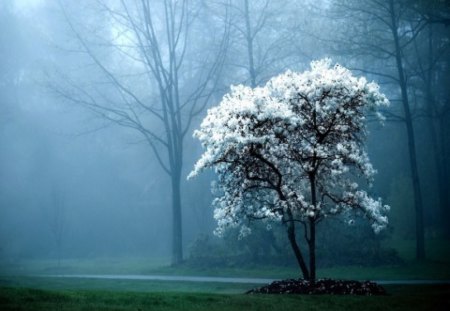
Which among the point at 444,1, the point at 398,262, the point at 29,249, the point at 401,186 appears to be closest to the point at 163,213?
the point at 29,249

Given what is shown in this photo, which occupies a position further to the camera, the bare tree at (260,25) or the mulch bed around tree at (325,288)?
the bare tree at (260,25)

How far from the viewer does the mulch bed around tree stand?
12134 mm

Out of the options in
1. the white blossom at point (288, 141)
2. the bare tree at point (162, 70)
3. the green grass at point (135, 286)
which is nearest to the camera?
the white blossom at point (288, 141)

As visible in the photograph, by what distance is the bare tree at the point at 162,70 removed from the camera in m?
25.5

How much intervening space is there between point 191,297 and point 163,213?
1421 inches

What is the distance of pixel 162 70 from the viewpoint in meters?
26.0

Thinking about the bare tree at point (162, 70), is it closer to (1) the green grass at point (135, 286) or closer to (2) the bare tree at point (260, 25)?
(2) the bare tree at point (260, 25)

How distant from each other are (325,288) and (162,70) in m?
17.1

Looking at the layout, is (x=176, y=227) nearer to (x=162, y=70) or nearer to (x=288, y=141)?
(x=162, y=70)

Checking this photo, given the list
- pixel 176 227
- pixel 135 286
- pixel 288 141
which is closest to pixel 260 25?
pixel 176 227

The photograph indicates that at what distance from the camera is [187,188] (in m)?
41.0

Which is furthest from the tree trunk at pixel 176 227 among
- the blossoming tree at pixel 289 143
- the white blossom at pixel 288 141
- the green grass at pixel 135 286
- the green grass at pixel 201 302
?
the green grass at pixel 201 302

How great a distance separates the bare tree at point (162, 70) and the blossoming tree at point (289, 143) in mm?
11703

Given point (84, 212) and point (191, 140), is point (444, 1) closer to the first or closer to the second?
point (191, 140)
